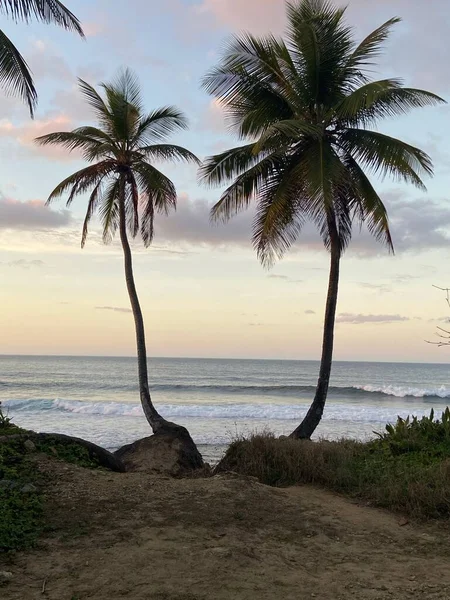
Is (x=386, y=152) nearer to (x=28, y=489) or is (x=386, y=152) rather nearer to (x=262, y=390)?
(x=28, y=489)

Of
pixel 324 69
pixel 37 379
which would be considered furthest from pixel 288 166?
pixel 37 379

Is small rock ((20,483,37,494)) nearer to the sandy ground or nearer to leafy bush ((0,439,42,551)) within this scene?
leafy bush ((0,439,42,551))

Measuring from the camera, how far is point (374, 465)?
8.35 meters

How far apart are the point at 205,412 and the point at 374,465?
21910mm

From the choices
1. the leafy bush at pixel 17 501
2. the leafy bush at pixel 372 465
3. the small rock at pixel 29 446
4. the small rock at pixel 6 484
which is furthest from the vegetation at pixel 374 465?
the small rock at pixel 6 484

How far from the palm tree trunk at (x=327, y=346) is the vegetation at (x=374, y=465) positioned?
2609 mm

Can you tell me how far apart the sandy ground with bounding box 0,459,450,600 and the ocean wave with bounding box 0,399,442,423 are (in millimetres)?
20278

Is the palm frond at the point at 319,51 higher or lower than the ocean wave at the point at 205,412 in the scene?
higher

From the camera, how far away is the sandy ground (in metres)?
4.39

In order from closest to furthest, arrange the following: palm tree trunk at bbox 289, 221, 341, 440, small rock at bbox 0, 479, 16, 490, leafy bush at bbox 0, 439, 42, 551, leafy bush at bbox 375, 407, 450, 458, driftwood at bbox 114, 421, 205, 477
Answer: leafy bush at bbox 0, 439, 42, 551 < small rock at bbox 0, 479, 16, 490 < leafy bush at bbox 375, 407, 450, 458 < driftwood at bbox 114, 421, 205, 477 < palm tree trunk at bbox 289, 221, 341, 440

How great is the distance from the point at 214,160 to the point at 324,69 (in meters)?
3.34

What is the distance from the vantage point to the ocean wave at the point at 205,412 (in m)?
28.1

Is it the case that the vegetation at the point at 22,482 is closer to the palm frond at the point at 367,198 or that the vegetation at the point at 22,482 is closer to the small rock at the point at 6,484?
the small rock at the point at 6,484

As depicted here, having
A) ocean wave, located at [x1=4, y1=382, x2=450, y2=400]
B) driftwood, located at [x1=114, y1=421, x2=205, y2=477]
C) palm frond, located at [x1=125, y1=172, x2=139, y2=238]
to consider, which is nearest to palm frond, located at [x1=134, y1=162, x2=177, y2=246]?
palm frond, located at [x1=125, y1=172, x2=139, y2=238]
